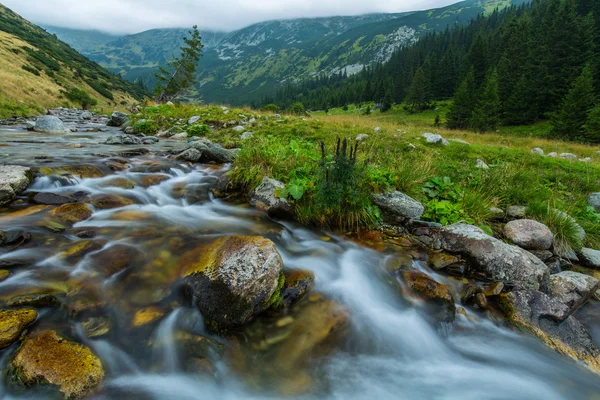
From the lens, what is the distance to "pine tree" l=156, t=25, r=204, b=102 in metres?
41.2

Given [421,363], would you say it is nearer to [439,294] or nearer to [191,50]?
[439,294]

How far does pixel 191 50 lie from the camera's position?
41.6 meters

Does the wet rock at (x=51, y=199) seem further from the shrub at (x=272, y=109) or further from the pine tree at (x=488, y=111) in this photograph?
the pine tree at (x=488, y=111)

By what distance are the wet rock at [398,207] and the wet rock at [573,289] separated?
91.0 inches

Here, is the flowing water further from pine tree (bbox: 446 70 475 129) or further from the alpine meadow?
pine tree (bbox: 446 70 475 129)

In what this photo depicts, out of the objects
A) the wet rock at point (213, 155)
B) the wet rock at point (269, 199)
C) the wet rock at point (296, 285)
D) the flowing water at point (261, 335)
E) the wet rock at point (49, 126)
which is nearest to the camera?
the flowing water at point (261, 335)

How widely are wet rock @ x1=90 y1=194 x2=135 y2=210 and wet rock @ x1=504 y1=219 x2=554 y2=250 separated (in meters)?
7.88

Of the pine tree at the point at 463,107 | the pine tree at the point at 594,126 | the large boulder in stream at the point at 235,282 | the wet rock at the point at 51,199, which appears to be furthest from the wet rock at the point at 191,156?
the pine tree at the point at 463,107

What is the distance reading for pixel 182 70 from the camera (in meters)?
43.5

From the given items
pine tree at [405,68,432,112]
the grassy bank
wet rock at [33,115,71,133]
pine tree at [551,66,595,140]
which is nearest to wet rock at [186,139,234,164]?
the grassy bank

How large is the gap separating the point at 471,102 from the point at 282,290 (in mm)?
58443

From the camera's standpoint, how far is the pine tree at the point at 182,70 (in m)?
41.2

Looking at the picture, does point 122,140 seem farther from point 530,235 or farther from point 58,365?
point 530,235

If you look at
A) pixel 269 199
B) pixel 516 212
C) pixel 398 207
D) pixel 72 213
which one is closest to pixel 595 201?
pixel 516 212
